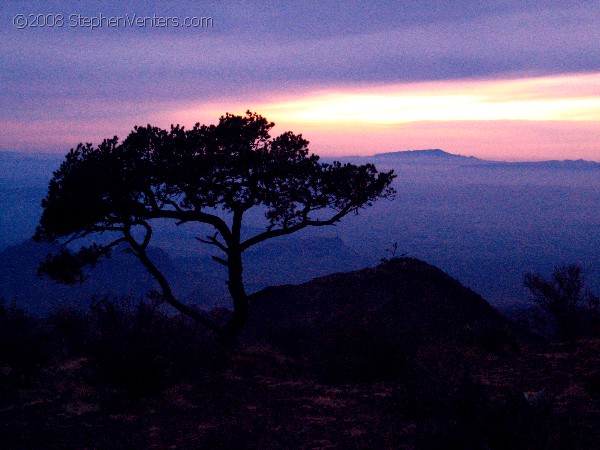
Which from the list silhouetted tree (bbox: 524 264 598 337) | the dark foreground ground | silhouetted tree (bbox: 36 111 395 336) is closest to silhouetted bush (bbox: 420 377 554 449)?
the dark foreground ground

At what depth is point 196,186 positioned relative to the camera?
14562mm

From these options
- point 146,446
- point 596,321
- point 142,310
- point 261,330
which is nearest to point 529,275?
point 596,321

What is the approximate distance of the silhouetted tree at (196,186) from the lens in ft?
47.3

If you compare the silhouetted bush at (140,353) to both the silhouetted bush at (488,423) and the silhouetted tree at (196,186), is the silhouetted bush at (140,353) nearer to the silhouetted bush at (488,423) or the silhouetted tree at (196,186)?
the silhouetted tree at (196,186)

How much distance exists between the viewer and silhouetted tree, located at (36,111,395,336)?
14.4 metres

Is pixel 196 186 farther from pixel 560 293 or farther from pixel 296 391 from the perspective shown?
pixel 560 293

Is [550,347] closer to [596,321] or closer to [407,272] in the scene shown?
[596,321]

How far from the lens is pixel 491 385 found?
361 inches

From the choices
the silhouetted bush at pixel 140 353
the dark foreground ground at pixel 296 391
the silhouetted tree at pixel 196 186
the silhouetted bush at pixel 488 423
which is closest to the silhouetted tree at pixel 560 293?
the dark foreground ground at pixel 296 391

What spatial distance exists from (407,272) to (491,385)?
2410 cm

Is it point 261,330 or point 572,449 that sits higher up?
point 572,449

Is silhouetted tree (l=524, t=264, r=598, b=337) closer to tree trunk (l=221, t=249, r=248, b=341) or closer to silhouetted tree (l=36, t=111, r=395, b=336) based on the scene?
silhouetted tree (l=36, t=111, r=395, b=336)

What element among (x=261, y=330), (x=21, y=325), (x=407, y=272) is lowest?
(x=261, y=330)

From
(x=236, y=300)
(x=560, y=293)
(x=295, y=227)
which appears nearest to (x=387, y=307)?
(x=560, y=293)
